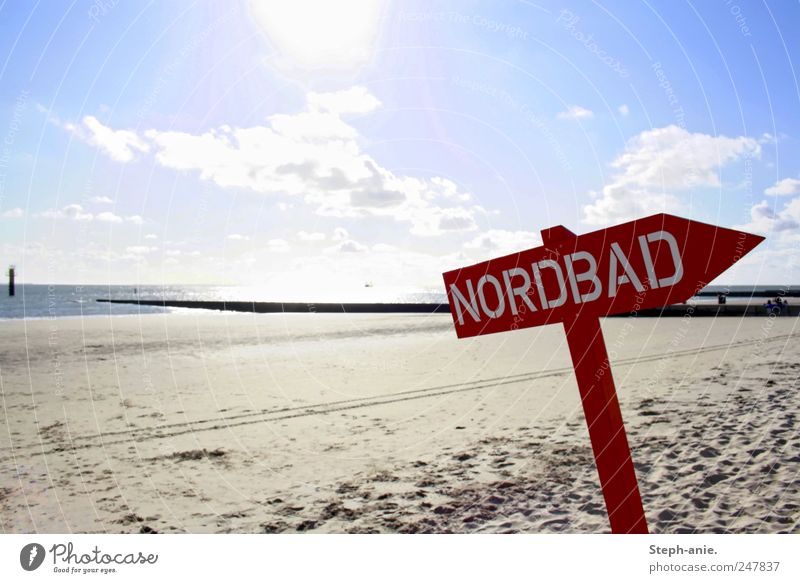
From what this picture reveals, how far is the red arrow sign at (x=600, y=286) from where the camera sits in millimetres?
2381

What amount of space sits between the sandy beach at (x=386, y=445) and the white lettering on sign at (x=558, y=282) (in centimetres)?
331

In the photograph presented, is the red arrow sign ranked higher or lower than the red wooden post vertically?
higher

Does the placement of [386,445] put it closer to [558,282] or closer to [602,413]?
[602,413]

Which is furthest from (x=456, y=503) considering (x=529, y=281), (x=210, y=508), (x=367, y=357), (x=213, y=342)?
(x=213, y=342)

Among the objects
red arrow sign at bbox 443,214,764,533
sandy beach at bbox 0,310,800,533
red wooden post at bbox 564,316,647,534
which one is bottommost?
sandy beach at bbox 0,310,800,533

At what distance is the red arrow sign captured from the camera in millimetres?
2381

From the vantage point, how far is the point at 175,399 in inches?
465

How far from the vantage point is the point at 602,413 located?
103 inches
